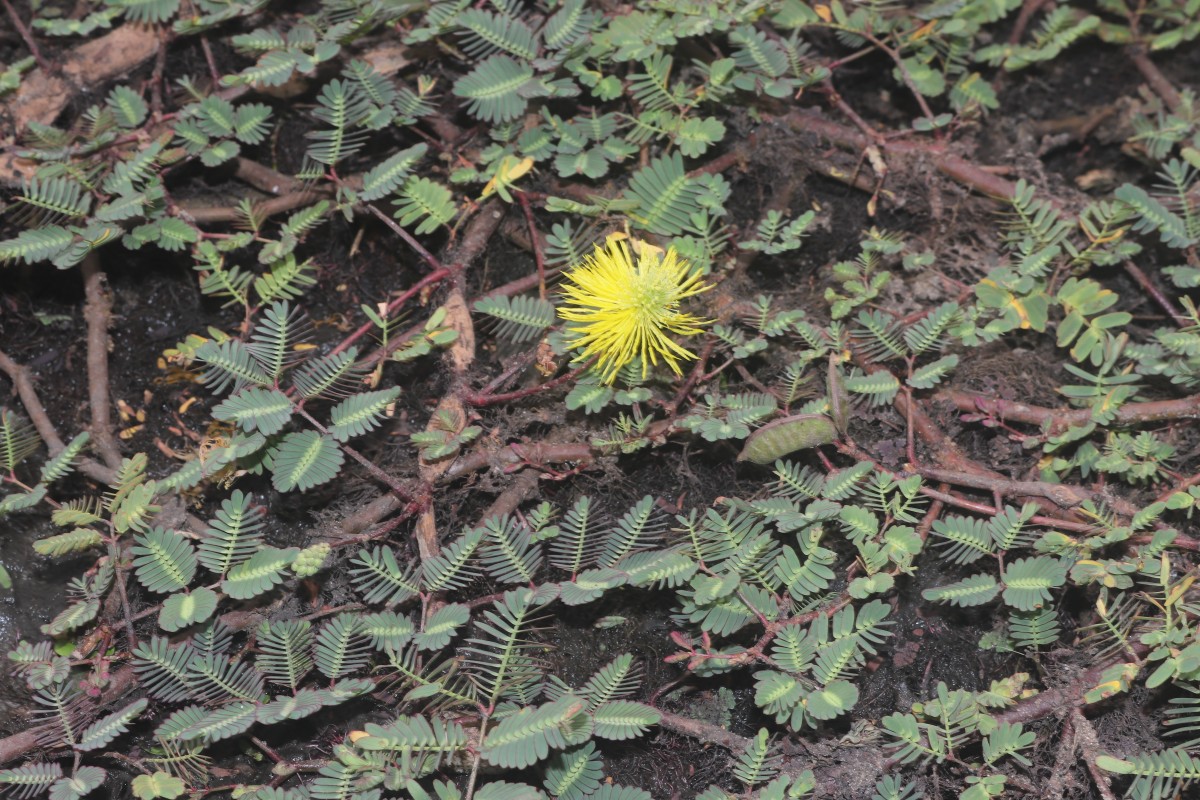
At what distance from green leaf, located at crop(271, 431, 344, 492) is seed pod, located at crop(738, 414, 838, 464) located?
3.10 ft

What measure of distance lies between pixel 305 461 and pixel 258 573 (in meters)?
0.26

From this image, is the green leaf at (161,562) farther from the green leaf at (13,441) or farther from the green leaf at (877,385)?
the green leaf at (877,385)

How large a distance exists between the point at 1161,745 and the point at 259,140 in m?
2.56

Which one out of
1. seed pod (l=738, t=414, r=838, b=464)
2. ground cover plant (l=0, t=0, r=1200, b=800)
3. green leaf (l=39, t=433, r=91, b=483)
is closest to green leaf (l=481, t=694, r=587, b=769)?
ground cover plant (l=0, t=0, r=1200, b=800)

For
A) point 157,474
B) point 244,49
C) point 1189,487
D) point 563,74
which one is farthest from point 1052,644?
point 244,49

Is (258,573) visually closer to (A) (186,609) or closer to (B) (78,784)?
(A) (186,609)

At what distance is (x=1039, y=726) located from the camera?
7.02 feet

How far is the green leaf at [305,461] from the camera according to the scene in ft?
7.21

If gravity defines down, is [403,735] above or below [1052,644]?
above

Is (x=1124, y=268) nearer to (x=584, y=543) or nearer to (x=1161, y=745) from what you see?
(x=1161, y=745)

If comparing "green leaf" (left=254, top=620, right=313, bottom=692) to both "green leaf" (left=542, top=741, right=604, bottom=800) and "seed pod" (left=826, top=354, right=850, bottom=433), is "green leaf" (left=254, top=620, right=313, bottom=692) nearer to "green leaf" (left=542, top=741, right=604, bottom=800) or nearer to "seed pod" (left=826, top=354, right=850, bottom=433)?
"green leaf" (left=542, top=741, right=604, bottom=800)

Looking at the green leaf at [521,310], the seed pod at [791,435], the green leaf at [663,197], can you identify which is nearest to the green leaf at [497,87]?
the green leaf at [663,197]

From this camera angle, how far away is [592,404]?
227cm

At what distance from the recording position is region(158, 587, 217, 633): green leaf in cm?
208
